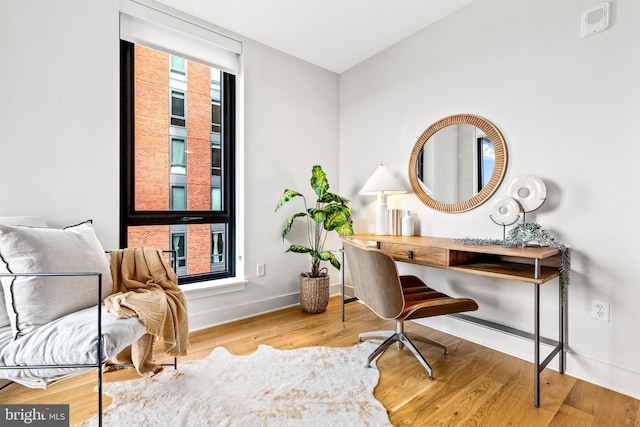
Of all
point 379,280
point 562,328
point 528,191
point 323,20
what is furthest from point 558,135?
point 323,20

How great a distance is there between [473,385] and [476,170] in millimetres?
1431

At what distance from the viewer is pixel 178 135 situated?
2619 mm

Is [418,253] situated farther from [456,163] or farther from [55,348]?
[55,348]

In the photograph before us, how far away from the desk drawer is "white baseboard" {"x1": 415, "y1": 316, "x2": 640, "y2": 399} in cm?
67

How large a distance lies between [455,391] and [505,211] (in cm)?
114

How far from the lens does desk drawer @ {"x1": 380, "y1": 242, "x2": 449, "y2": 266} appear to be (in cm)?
211

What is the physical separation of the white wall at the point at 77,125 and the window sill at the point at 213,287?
31 millimetres

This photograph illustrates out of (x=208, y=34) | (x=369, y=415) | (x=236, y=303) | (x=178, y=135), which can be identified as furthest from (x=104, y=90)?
(x=369, y=415)

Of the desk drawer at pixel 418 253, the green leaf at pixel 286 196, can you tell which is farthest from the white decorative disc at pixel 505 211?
the green leaf at pixel 286 196

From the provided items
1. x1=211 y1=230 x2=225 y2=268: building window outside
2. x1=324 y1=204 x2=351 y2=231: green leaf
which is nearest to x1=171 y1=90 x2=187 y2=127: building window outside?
x1=211 y1=230 x2=225 y2=268: building window outside

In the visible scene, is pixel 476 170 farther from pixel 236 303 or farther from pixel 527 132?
pixel 236 303

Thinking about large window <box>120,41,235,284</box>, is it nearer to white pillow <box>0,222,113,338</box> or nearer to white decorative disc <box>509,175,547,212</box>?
white pillow <box>0,222,113,338</box>

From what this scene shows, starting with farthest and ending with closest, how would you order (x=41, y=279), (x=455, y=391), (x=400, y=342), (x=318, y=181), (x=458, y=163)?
(x=318, y=181) < (x=458, y=163) < (x=400, y=342) < (x=455, y=391) < (x=41, y=279)

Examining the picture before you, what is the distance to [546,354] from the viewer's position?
202 cm
